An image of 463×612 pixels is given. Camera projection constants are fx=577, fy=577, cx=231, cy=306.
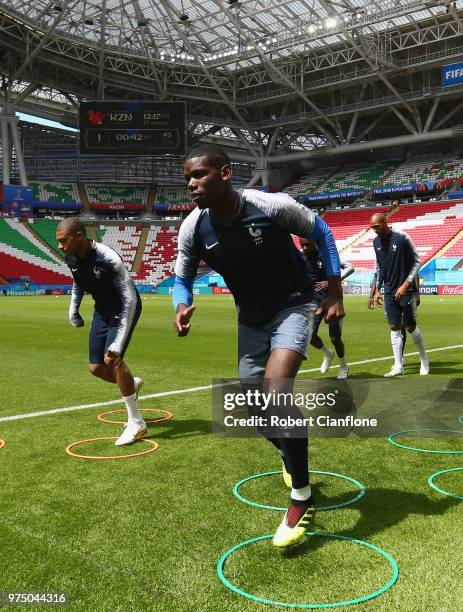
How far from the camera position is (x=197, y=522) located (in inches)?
141

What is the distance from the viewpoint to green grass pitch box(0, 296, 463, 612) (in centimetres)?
276

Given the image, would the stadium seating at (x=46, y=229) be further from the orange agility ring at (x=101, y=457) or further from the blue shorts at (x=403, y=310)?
the orange agility ring at (x=101, y=457)

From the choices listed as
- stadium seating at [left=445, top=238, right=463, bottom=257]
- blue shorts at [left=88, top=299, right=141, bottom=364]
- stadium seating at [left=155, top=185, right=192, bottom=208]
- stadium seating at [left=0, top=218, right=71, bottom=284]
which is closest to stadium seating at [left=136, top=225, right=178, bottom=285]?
stadium seating at [left=155, top=185, right=192, bottom=208]

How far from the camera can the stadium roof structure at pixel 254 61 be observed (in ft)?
146

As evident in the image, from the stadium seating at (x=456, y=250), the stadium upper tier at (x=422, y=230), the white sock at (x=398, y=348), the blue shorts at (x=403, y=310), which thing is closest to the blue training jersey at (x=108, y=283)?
the blue shorts at (x=403, y=310)

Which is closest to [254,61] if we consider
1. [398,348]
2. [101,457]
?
[398,348]

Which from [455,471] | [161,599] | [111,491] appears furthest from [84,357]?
[161,599]

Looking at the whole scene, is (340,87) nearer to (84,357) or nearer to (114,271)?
(84,357)

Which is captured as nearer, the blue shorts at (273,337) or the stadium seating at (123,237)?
the blue shorts at (273,337)

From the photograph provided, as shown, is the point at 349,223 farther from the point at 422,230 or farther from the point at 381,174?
the point at 381,174

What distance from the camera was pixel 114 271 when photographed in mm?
5785

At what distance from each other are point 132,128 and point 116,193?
18071 mm

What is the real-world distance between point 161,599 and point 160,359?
359 inches

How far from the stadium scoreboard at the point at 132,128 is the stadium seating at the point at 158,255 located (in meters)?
12.2
